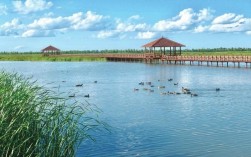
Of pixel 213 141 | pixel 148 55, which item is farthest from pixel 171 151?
pixel 148 55

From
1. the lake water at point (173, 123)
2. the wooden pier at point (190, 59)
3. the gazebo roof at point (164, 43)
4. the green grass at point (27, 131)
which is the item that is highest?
the gazebo roof at point (164, 43)

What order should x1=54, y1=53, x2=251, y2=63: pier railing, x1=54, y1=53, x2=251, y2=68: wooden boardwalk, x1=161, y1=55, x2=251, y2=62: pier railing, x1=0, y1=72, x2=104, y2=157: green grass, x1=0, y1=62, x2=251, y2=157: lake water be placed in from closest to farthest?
1. x1=0, y1=72, x2=104, y2=157: green grass
2. x1=0, y1=62, x2=251, y2=157: lake water
3. x1=161, y1=55, x2=251, y2=62: pier railing
4. x1=54, y1=53, x2=251, y2=63: pier railing
5. x1=54, y1=53, x2=251, y2=68: wooden boardwalk

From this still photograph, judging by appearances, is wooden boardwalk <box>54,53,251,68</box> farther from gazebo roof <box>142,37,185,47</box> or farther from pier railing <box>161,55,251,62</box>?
gazebo roof <box>142,37,185,47</box>

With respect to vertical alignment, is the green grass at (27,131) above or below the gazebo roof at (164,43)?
below

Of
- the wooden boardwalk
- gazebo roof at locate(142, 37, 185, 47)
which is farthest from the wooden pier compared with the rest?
gazebo roof at locate(142, 37, 185, 47)

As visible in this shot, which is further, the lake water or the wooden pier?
the wooden pier

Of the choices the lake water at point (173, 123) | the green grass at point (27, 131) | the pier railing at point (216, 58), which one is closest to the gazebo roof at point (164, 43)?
the pier railing at point (216, 58)

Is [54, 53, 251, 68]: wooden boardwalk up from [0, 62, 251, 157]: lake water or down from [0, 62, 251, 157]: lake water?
up

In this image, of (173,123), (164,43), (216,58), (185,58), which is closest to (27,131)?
(173,123)

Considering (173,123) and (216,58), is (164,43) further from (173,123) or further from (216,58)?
(173,123)

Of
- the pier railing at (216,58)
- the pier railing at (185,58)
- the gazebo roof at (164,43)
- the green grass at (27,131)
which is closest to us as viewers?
the green grass at (27,131)

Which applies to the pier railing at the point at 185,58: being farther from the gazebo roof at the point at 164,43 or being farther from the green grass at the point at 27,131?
the green grass at the point at 27,131

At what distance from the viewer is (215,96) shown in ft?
103

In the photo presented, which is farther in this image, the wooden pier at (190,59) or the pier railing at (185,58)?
the wooden pier at (190,59)
